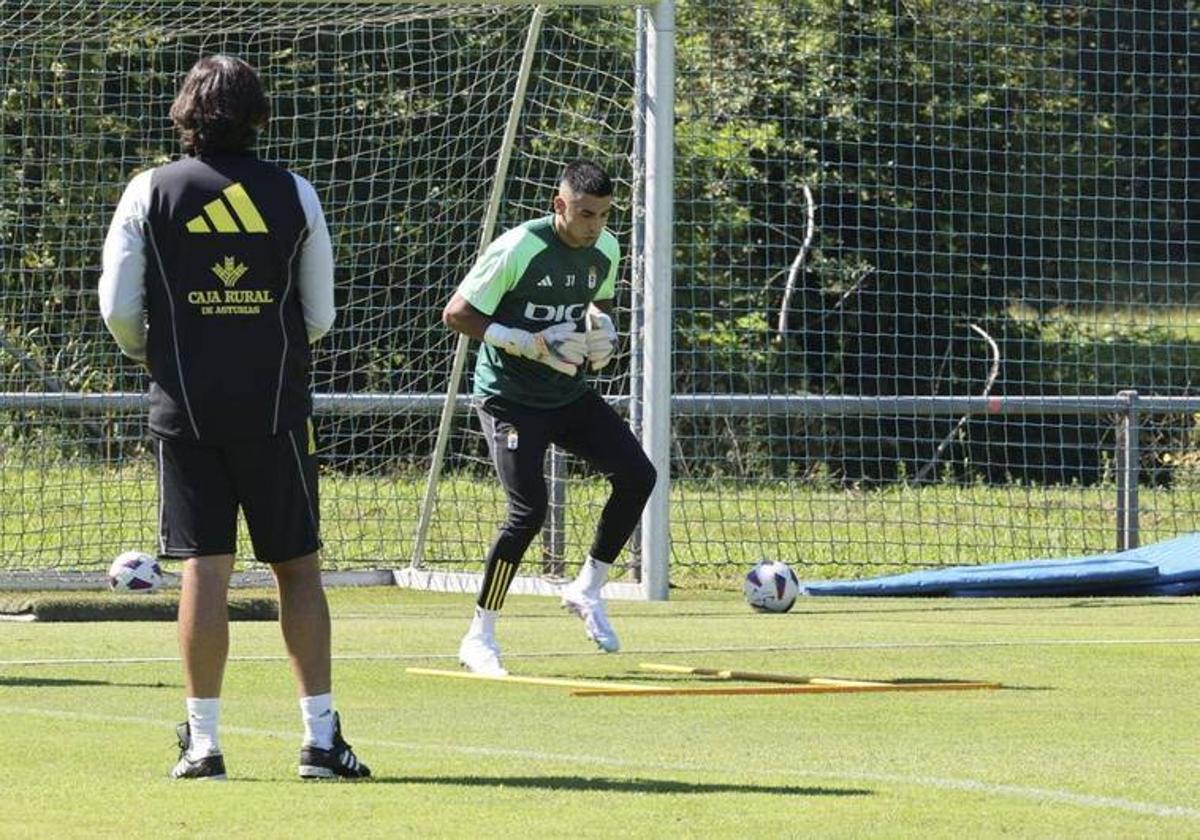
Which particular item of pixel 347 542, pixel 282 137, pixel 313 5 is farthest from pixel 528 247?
pixel 282 137

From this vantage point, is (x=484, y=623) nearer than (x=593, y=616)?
Yes

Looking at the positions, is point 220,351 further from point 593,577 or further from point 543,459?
point 593,577

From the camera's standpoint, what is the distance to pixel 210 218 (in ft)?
22.4

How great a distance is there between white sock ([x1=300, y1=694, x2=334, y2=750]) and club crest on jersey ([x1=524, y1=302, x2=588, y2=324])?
383 cm

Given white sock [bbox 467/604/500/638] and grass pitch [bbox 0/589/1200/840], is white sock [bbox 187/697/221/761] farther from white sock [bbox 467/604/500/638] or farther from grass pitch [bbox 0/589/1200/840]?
white sock [bbox 467/604/500/638]

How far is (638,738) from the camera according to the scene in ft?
26.1

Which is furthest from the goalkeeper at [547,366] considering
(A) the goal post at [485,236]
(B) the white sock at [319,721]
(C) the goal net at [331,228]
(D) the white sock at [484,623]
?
(C) the goal net at [331,228]

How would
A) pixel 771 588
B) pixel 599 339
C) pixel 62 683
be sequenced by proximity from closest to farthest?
pixel 62 683
pixel 599 339
pixel 771 588

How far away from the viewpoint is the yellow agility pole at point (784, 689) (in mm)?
9195

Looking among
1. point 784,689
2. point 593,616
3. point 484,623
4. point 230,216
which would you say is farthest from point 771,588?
point 230,216

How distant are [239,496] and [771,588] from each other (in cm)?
657

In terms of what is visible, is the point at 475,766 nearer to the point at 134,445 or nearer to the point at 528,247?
the point at 528,247

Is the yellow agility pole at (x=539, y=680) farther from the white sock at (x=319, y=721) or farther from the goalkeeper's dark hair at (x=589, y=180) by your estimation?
the white sock at (x=319, y=721)

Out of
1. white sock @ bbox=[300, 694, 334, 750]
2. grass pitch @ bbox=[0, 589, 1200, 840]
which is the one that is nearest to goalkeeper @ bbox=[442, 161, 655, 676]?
grass pitch @ bbox=[0, 589, 1200, 840]
